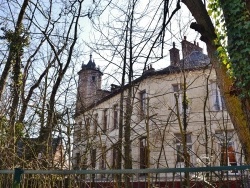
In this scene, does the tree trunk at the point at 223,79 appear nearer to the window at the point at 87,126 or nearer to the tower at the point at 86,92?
the window at the point at 87,126

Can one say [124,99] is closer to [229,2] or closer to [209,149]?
[209,149]

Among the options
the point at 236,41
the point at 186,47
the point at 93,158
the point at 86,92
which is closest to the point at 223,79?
the point at 236,41

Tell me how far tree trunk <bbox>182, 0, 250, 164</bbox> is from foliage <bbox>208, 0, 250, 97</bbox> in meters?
0.17

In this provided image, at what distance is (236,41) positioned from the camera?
4.45 metres

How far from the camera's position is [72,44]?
11352 millimetres

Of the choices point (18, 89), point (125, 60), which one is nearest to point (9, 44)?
point (18, 89)

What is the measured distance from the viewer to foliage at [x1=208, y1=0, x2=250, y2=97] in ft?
14.1

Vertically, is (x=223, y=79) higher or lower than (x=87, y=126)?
higher

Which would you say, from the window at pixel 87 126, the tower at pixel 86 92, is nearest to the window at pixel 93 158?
the window at pixel 87 126

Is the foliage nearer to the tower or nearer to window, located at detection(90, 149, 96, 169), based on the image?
window, located at detection(90, 149, 96, 169)

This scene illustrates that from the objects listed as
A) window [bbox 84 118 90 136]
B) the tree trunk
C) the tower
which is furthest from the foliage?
the tower

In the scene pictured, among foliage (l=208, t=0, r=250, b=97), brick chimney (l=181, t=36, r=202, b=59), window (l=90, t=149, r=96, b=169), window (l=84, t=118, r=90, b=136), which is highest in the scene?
brick chimney (l=181, t=36, r=202, b=59)

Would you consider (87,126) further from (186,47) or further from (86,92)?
(86,92)

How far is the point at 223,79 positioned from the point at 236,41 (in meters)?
0.70
